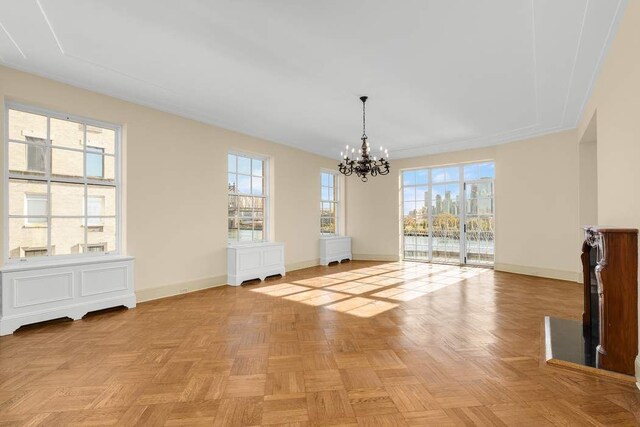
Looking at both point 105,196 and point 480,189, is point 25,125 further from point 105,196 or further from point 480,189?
point 480,189

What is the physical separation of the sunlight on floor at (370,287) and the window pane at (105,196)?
2.45 metres

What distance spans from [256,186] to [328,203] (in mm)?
2629

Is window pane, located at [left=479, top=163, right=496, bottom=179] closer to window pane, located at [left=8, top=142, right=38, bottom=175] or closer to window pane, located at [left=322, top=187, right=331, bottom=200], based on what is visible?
window pane, located at [left=322, top=187, right=331, bottom=200]

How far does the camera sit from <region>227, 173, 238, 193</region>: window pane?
20.0ft

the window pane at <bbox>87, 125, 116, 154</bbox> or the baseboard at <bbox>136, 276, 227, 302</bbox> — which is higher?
the window pane at <bbox>87, 125, 116, 154</bbox>

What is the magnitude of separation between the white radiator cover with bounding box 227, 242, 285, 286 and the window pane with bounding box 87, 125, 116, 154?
8.03 ft

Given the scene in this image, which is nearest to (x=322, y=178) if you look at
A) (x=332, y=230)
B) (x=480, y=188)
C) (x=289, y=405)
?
(x=332, y=230)

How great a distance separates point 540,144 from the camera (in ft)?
21.2

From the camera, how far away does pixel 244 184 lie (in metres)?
6.42

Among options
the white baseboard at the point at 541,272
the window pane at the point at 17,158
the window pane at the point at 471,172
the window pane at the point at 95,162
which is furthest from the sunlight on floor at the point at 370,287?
the window pane at the point at 17,158

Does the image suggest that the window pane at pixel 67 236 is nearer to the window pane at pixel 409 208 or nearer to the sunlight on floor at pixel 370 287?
the sunlight on floor at pixel 370 287

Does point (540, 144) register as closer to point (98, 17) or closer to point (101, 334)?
point (98, 17)

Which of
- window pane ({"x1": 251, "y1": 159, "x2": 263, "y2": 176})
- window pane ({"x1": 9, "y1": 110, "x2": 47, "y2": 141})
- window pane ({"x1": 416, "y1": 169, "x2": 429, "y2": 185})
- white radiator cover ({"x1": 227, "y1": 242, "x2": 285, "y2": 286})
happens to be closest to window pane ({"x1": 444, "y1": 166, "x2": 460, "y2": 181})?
window pane ({"x1": 416, "y1": 169, "x2": 429, "y2": 185})

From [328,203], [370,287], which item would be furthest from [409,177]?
[370,287]
